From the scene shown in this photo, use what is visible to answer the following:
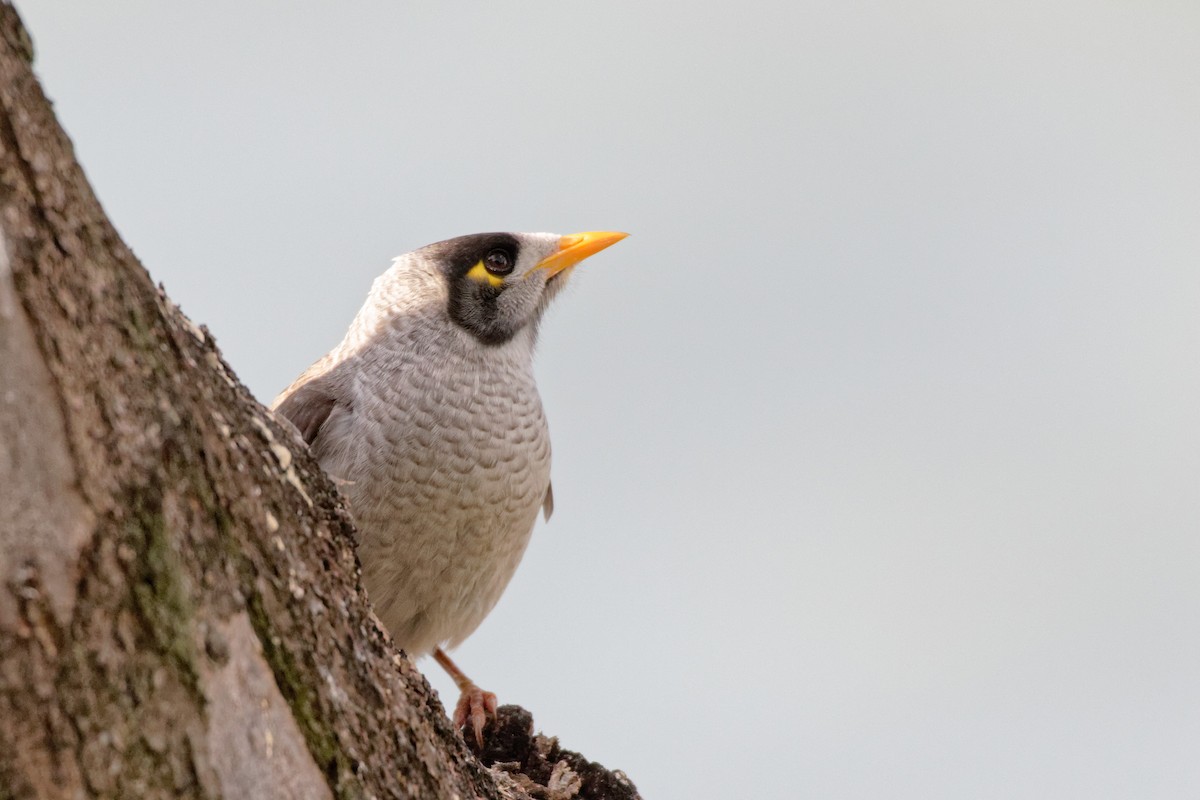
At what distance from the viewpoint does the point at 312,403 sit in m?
6.39

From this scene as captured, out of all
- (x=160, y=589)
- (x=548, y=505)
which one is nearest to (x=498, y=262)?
(x=548, y=505)

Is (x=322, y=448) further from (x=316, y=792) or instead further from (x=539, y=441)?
(x=316, y=792)

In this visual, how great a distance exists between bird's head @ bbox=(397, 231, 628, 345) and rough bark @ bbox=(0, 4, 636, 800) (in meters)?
3.94

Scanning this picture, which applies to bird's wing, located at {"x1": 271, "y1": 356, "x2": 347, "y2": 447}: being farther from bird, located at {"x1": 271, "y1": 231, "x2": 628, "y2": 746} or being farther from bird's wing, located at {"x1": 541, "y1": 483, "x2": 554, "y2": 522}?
bird's wing, located at {"x1": 541, "y1": 483, "x2": 554, "y2": 522}

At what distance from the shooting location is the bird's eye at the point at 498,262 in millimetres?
7480

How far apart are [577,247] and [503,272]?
0.52m

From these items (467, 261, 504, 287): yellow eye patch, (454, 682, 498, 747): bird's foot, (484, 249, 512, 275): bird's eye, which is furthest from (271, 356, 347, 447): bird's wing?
(454, 682, 498, 747): bird's foot

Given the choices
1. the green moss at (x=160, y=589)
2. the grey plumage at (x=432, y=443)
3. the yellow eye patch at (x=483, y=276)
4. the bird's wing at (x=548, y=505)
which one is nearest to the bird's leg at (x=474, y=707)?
the grey plumage at (x=432, y=443)

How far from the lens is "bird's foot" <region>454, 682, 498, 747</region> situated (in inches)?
241

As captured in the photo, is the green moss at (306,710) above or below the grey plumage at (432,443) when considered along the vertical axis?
below

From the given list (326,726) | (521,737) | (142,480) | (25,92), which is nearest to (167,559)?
(142,480)

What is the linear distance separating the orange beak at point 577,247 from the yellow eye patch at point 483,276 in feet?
1.21

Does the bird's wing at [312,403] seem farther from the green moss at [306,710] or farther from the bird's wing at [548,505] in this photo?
the green moss at [306,710]

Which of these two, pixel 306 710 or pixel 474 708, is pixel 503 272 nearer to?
pixel 474 708
